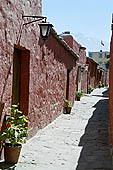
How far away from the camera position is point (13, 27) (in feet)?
16.5

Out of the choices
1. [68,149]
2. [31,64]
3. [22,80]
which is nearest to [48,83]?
[31,64]

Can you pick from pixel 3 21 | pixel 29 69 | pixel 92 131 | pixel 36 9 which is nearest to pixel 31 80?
pixel 29 69

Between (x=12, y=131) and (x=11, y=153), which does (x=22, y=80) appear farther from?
(x=11, y=153)

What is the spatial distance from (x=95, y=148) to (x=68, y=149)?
0.61 metres

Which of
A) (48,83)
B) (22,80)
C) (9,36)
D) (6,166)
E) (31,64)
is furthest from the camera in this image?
(48,83)

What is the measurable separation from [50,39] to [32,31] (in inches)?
81.9

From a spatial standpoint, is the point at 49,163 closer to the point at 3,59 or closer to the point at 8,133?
the point at 8,133

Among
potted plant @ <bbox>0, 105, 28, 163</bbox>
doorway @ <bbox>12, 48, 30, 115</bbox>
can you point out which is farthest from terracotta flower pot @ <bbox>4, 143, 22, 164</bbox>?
doorway @ <bbox>12, 48, 30, 115</bbox>

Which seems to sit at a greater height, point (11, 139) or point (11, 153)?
point (11, 139)

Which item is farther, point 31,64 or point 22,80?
point 31,64

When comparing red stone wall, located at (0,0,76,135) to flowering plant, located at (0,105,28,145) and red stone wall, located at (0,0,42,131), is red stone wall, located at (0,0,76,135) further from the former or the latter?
flowering plant, located at (0,105,28,145)

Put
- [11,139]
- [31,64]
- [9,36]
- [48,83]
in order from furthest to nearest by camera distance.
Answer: [48,83] → [31,64] → [9,36] → [11,139]

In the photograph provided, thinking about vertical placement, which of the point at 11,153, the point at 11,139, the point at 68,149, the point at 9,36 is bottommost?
the point at 68,149

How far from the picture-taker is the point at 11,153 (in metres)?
4.62
